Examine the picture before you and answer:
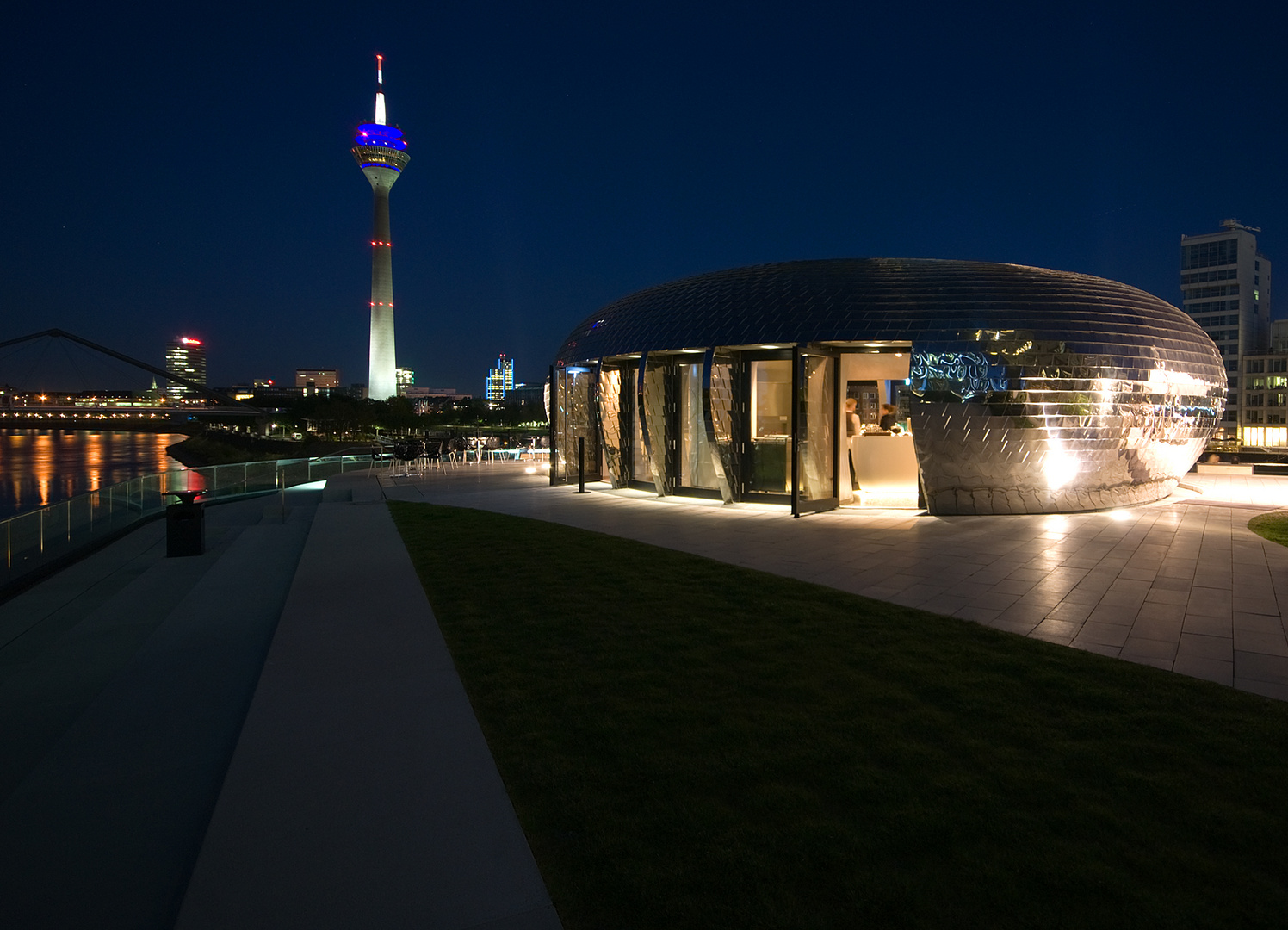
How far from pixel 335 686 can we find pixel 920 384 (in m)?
11.2

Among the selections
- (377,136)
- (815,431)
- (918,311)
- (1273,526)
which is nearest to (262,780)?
(815,431)

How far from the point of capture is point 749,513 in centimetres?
1396

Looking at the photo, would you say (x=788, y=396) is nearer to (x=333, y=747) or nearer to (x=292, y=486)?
(x=333, y=747)

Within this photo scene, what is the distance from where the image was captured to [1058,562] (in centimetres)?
918

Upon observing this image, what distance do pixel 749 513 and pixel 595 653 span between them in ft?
28.4

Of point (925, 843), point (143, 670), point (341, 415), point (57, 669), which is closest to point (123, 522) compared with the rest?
point (57, 669)

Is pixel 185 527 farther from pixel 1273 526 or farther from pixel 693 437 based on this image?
pixel 1273 526

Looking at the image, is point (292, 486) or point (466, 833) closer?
point (466, 833)

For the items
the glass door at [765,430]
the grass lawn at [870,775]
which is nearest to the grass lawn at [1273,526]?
the glass door at [765,430]

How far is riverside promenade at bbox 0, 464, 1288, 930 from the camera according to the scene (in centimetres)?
300

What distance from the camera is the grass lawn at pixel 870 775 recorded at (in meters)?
2.75

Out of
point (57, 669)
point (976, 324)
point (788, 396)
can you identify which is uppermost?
point (976, 324)

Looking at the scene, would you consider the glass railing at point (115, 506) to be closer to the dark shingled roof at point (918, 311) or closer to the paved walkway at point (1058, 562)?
the paved walkway at point (1058, 562)

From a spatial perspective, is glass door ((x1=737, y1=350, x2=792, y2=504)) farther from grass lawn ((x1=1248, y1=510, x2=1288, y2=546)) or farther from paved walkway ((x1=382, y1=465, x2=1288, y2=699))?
grass lawn ((x1=1248, y1=510, x2=1288, y2=546))
